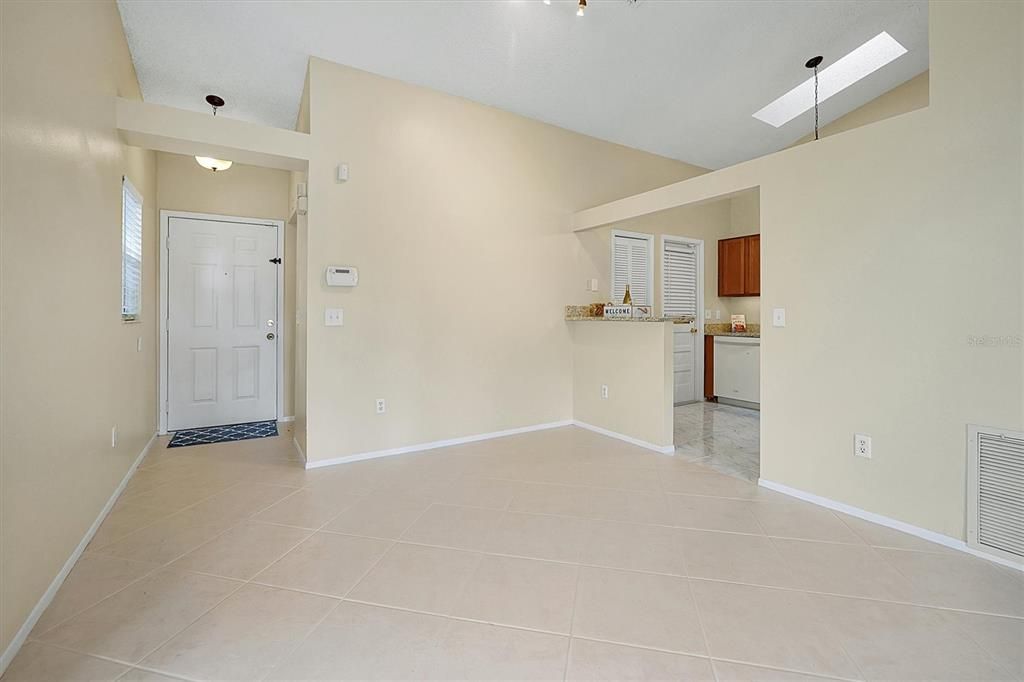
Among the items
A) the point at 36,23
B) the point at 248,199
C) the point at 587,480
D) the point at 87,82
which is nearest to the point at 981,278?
the point at 587,480

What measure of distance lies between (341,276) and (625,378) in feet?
8.38

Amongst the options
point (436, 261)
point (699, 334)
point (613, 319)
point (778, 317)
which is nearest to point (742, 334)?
→ point (699, 334)

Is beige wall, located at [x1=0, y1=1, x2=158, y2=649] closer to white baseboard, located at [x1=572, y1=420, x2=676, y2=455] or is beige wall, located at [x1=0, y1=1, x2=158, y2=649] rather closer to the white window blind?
white baseboard, located at [x1=572, y1=420, x2=676, y2=455]

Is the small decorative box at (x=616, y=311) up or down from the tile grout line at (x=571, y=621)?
up

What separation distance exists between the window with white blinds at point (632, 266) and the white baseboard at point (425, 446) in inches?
66.5

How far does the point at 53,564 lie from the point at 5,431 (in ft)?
2.44

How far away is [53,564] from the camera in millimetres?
1779

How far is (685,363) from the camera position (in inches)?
235

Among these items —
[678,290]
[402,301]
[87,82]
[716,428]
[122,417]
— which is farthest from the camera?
[678,290]

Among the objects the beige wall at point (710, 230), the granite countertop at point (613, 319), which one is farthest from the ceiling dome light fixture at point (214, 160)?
the beige wall at point (710, 230)

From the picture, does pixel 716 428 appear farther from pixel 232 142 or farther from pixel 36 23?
pixel 36 23

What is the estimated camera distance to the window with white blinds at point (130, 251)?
2990 mm

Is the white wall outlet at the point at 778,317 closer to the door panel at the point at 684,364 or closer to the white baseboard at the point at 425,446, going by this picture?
the white baseboard at the point at 425,446

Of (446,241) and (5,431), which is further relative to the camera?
(446,241)
